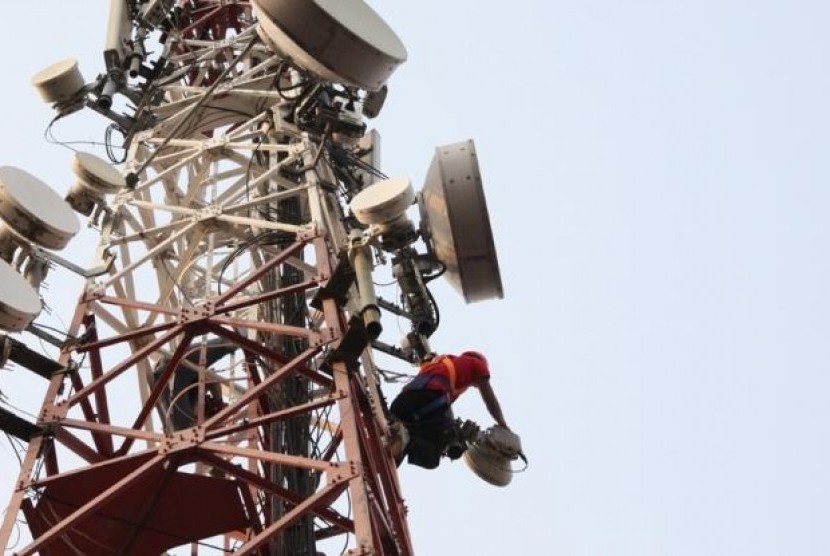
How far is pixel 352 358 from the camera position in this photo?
1308 centimetres

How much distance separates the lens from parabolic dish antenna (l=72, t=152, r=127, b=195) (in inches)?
626

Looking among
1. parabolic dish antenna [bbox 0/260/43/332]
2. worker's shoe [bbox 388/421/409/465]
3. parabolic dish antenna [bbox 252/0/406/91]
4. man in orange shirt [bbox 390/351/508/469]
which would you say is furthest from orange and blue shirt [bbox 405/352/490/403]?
parabolic dish antenna [bbox 0/260/43/332]

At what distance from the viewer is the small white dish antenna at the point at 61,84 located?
16.8 metres

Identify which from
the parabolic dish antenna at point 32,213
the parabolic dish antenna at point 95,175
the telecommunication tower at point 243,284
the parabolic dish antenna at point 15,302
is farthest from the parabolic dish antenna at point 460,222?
the parabolic dish antenna at point 15,302

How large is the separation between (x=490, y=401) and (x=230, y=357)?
4367mm

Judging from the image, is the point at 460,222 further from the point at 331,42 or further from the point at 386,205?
the point at 331,42

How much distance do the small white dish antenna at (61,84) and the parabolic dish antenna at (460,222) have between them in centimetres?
469

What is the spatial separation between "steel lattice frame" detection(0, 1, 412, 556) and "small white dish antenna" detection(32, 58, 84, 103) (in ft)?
3.45

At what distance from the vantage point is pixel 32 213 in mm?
14852

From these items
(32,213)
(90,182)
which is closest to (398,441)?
(32,213)

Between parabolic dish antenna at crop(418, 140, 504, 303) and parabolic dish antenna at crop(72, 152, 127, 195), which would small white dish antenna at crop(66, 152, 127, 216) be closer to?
parabolic dish antenna at crop(72, 152, 127, 195)

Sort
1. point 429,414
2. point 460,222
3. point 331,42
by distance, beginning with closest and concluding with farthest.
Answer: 1. point 331,42
2. point 429,414
3. point 460,222

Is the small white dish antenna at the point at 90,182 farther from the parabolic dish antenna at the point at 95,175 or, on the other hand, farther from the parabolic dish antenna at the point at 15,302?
the parabolic dish antenna at the point at 15,302

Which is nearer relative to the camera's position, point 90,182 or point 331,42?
point 331,42
